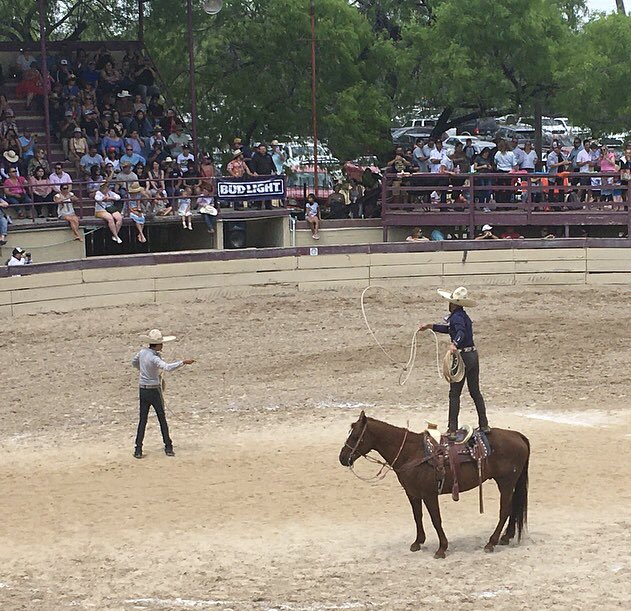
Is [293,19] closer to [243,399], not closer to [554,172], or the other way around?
[554,172]

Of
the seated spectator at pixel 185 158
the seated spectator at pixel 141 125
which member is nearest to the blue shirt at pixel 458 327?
the seated spectator at pixel 185 158

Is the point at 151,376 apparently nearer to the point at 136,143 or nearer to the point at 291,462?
the point at 291,462

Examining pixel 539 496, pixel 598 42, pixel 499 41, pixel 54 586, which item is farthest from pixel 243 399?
pixel 598 42

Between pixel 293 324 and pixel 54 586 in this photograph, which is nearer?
pixel 54 586

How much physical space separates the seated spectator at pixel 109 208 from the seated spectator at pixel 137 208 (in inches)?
10.1

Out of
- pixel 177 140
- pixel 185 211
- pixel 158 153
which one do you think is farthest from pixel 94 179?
pixel 177 140

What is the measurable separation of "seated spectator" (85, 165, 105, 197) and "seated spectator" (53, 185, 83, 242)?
688mm

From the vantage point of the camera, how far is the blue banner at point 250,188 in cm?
2567

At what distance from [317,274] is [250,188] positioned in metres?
3.09

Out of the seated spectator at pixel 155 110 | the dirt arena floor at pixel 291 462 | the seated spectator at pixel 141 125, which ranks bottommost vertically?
the dirt arena floor at pixel 291 462

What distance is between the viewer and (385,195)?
87.4 ft

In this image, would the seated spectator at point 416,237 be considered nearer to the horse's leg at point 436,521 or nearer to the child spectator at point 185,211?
the child spectator at point 185,211

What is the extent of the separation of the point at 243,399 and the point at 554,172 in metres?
11.8

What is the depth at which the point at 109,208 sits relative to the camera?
Result: 80.5 feet
